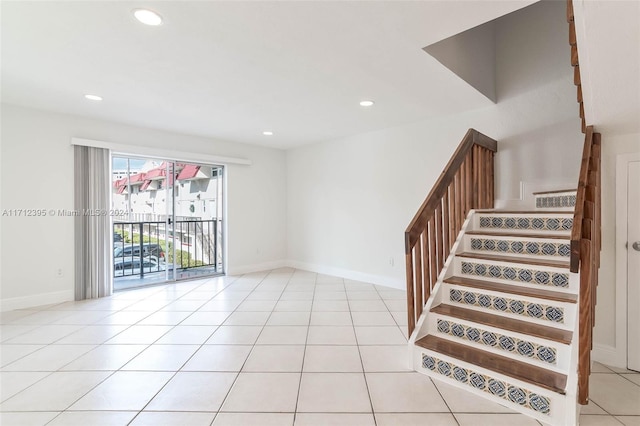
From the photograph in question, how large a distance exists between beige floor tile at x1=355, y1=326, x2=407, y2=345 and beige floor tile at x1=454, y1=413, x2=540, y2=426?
932 millimetres

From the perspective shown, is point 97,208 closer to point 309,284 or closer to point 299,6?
point 309,284

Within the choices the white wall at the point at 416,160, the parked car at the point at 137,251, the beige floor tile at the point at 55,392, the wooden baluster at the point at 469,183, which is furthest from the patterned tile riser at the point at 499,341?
the parked car at the point at 137,251

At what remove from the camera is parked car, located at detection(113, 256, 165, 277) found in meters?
5.23

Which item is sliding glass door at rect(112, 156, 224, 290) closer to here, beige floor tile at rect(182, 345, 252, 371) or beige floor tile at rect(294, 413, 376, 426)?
beige floor tile at rect(182, 345, 252, 371)

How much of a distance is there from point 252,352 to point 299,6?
2549 millimetres

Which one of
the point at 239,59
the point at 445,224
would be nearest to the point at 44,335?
the point at 239,59

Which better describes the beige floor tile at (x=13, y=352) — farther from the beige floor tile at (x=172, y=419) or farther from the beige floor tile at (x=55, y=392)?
the beige floor tile at (x=172, y=419)

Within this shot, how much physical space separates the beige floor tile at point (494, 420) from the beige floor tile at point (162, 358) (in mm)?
1965

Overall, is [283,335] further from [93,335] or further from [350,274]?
[350,274]

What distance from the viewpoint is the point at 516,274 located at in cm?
233

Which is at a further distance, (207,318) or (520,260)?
(207,318)

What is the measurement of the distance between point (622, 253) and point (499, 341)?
3.93 feet

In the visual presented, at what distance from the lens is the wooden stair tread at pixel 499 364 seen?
1668mm

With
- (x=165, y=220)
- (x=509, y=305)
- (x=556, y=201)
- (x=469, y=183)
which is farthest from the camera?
(x=165, y=220)
